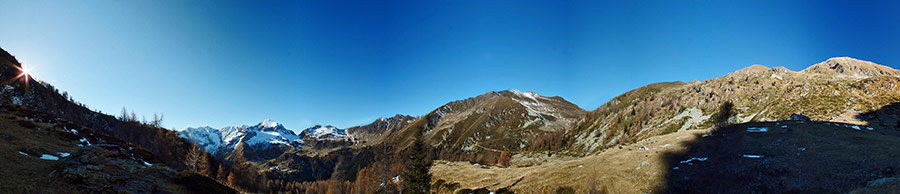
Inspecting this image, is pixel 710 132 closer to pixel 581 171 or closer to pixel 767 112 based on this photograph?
pixel 581 171

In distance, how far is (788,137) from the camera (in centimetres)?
4222

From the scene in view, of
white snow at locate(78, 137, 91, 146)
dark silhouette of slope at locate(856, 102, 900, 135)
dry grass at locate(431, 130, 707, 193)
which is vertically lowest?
dry grass at locate(431, 130, 707, 193)

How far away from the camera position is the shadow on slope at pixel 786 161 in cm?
2751

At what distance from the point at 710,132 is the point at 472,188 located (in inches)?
1921

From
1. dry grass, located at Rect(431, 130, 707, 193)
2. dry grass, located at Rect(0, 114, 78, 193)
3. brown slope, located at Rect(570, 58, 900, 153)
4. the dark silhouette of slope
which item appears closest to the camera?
dry grass, located at Rect(0, 114, 78, 193)

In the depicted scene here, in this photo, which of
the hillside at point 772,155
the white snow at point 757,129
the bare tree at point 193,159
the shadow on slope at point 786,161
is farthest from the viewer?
the bare tree at point 193,159

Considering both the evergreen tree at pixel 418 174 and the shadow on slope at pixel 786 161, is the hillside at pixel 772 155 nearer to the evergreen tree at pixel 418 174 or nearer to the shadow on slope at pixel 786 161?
the shadow on slope at pixel 786 161

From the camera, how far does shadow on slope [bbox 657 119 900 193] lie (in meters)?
27.5

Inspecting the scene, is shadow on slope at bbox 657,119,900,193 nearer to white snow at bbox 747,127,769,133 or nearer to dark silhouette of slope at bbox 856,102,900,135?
white snow at bbox 747,127,769,133

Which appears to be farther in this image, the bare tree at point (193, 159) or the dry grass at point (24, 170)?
the bare tree at point (193, 159)

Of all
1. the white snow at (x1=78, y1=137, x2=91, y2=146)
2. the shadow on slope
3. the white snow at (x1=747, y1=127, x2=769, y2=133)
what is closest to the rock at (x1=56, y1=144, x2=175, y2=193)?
the white snow at (x1=78, y1=137, x2=91, y2=146)

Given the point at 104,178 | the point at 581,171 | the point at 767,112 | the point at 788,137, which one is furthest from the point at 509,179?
the point at 767,112

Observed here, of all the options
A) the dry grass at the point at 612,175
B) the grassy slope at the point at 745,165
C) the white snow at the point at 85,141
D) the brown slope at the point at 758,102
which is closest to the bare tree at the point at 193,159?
the white snow at the point at 85,141

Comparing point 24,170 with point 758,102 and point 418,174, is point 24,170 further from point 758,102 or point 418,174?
point 758,102
